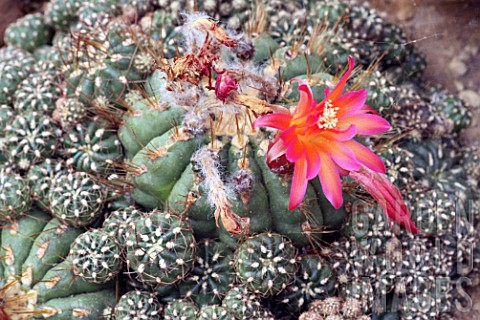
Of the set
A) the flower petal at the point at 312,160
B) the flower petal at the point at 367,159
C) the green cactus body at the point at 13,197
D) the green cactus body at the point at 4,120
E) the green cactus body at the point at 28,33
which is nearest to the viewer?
the flower petal at the point at 312,160

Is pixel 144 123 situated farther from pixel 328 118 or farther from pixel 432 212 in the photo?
pixel 432 212

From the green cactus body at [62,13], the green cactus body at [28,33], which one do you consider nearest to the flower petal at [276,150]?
the green cactus body at [62,13]

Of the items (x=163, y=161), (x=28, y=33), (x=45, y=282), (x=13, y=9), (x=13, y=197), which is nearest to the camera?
(x=163, y=161)

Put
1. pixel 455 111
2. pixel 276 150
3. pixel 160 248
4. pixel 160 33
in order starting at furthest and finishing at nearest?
pixel 455 111, pixel 160 33, pixel 160 248, pixel 276 150

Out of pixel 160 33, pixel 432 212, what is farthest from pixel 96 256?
pixel 432 212

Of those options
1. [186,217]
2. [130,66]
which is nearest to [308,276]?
[186,217]

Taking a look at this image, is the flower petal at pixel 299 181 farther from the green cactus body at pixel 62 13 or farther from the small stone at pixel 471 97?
the green cactus body at pixel 62 13

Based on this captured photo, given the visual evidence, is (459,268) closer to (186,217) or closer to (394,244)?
(394,244)
